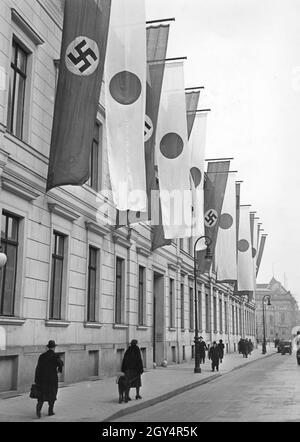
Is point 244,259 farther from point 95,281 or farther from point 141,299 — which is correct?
point 95,281

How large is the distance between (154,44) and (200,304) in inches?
1086

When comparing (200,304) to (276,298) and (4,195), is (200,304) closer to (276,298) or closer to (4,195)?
(4,195)

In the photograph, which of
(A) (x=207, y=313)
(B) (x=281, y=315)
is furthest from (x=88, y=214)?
(B) (x=281, y=315)

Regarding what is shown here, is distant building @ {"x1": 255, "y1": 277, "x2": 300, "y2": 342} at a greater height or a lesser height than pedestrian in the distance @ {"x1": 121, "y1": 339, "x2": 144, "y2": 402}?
greater

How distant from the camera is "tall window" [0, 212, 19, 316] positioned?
1596cm

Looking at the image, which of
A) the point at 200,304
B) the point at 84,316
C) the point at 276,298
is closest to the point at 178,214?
the point at 84,316

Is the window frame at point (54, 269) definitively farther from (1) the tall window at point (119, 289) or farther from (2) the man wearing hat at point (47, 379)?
(2) the man wearing hat at point (47, 379)

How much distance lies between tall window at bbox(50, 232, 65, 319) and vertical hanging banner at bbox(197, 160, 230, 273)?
40.4ft

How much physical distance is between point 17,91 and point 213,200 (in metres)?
17.2

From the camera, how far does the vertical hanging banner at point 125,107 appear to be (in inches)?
696

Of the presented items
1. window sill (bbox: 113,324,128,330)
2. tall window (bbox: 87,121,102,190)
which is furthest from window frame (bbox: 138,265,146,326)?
tall window (bbox: 87,121,102,190)

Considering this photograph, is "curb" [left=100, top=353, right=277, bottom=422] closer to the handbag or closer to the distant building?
the handbag

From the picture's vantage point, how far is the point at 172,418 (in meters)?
12.6

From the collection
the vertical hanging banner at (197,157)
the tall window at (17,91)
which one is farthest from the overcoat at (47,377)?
the vertical hanging banner at (197,157)
